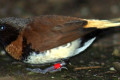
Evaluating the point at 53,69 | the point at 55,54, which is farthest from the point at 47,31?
the point at 53,69

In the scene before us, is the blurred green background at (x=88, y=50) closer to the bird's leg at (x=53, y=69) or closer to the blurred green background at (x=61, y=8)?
the blurred green background at (x=61, y=8)

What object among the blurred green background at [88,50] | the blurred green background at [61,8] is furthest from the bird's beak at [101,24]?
the blurred green background at [61,8]

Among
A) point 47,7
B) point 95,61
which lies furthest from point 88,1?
point 95,61

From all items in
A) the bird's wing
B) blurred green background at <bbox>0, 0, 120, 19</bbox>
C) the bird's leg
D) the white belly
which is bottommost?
the bird's leg

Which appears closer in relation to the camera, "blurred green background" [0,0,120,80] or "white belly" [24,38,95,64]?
"white belly" [24,38,95,64]

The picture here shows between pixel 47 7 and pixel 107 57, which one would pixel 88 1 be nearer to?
pixel 47 7

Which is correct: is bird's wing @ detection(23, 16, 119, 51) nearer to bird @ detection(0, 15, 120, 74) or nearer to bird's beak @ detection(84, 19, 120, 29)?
bird @ detection(0, 15, 120, 74)

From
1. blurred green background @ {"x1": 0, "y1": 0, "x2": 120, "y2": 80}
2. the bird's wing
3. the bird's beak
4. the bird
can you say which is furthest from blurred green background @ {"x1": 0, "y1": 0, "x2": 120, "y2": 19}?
the bird's wing

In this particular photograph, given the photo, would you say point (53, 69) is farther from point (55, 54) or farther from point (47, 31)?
point (47, 31)
